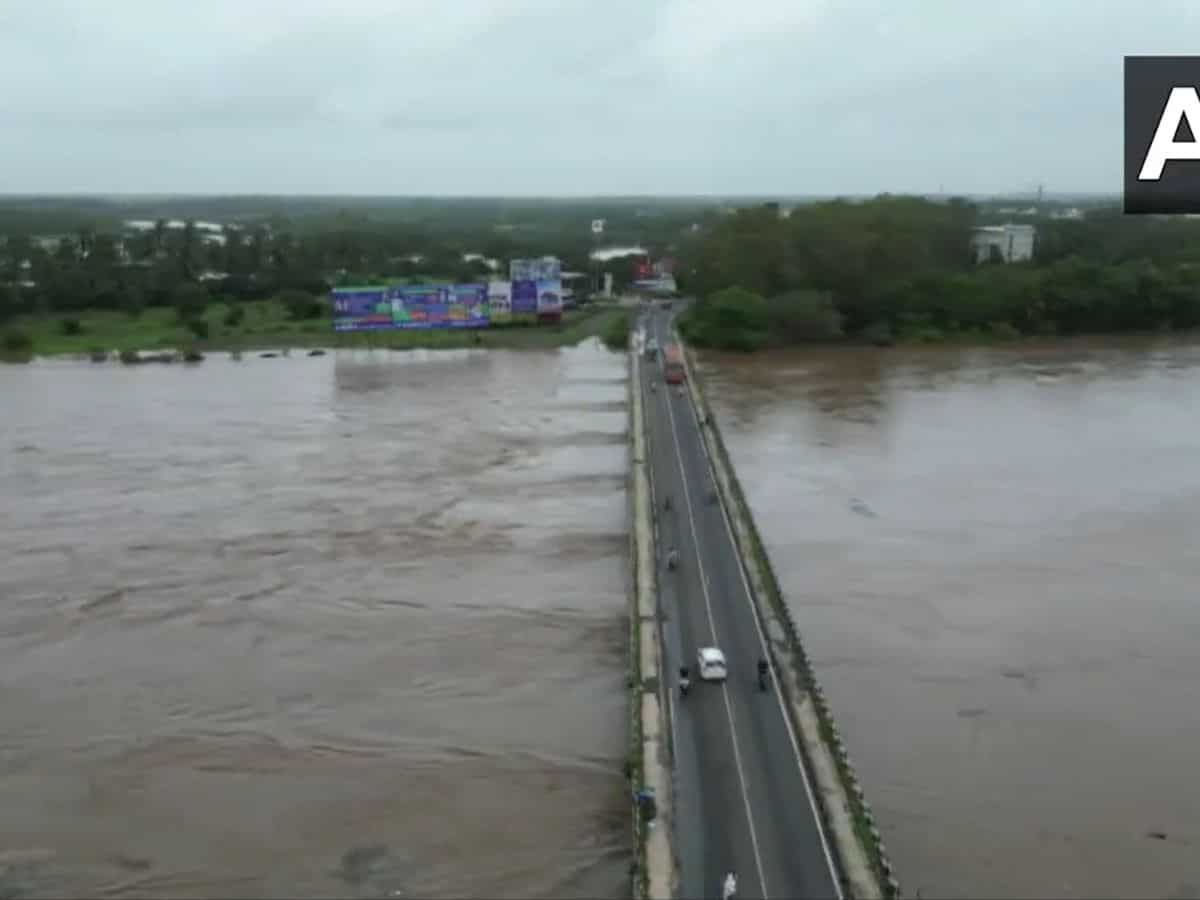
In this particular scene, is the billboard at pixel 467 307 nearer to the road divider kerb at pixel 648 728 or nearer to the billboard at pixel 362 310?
the billboard at pixel 362 310

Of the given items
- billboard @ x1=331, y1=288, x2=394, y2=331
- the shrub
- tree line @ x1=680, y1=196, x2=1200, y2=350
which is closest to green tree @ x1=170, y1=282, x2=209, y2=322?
the shrub

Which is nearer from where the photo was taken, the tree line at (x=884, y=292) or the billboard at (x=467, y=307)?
the tree line at (x=884, y=292)

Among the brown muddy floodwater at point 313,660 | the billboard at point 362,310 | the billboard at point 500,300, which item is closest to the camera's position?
the brown muddy floodwater at point 313,660

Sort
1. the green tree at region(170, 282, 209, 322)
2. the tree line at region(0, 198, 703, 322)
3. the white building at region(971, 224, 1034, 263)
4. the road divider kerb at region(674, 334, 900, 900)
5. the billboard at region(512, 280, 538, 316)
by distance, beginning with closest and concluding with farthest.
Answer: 1. the road divider kerb at region(674, 334, 900, 900)
2. the billboard at region(512, 280, 538, 316)
3. the green tree at region(170, 282, 209, 322)
4. the tree line at region(0, 198, 703, 322)
5. the white building at region(971, 224, 1034, 263)

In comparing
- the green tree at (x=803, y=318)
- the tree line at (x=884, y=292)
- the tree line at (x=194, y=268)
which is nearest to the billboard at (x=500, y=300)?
the tree line at (x=884, y=292)

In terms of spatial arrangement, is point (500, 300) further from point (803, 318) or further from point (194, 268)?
point (194, 268)

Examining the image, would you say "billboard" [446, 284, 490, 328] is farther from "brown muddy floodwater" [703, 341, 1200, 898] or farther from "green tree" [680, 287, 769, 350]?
"brown muddy floodwater" [703, 341, 1200, 898]
